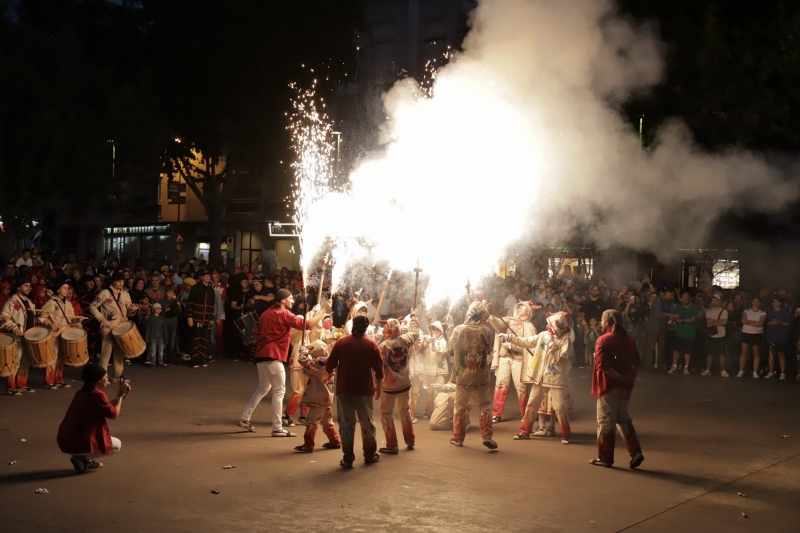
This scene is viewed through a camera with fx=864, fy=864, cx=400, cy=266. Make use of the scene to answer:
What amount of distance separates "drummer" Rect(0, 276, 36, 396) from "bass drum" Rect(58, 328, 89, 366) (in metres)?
0.53

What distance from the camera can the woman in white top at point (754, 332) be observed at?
58.3 feet

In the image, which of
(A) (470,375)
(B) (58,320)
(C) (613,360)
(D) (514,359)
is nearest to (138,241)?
(B) (58,320)

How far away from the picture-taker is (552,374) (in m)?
10.8

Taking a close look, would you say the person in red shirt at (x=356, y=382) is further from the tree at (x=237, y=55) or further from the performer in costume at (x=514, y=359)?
the tree at (x=237, y=55)

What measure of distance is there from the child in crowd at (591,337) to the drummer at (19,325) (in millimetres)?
11328

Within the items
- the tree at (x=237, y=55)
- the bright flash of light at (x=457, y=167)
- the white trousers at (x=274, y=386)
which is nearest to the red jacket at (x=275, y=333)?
the white trousers at (x=274, y=386)

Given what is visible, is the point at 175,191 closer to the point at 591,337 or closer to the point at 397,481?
the point at 591,337

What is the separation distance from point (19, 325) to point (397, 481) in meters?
7.59

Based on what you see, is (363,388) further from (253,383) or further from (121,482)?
(253,383)

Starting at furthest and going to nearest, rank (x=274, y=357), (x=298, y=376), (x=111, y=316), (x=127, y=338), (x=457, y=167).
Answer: (x=111, y=316) → (x=127, y=338) → (x=457, y=167) → (x=298, y=376) → (x=274, y=357)

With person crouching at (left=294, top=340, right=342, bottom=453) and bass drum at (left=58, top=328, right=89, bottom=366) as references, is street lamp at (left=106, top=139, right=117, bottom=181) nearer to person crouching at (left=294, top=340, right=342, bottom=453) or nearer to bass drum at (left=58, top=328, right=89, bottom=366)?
bass drum at (left=58, top=328, right=89, bottom=366)

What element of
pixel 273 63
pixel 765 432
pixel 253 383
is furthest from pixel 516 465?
pixel 273 63

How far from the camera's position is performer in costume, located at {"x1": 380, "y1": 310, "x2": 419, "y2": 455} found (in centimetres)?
987

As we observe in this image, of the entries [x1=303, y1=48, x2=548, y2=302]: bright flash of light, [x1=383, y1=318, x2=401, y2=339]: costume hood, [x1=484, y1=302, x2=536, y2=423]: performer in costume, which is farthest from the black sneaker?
[x1=303, y1=48, x2=548, y2=302]: bright flash of light
